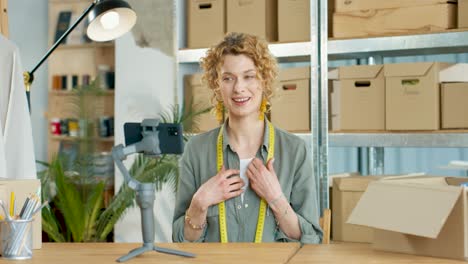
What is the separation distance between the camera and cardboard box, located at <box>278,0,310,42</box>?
4598 millimetres

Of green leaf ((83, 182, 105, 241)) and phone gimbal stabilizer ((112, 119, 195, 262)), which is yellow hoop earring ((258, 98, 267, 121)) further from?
green leaf ((83, 182, 105, 241))

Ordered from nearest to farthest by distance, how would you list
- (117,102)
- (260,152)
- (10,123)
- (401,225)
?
(401,225)
(260,152)
(10,123)
(117,102)

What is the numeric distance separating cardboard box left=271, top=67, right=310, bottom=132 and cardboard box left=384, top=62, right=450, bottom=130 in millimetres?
451

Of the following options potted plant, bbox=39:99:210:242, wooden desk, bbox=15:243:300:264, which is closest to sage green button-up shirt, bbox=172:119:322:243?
wooden desk, bbox=15:243:300:264

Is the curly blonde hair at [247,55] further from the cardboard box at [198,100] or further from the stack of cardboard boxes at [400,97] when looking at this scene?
the cardboard box at [198,100]

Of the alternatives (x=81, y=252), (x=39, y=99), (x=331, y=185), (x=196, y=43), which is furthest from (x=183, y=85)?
(x=39, y=99)

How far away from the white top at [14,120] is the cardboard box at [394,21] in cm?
188

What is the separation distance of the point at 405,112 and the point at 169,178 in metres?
1.66

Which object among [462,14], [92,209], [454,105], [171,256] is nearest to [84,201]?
[92,209]

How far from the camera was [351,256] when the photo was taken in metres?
2.08

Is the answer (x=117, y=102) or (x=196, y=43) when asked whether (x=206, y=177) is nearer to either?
(x=196, y=43)

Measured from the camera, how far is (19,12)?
8.82m

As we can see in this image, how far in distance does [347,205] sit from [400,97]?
62 cm

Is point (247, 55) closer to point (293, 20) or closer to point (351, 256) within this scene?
point (351, 256)
